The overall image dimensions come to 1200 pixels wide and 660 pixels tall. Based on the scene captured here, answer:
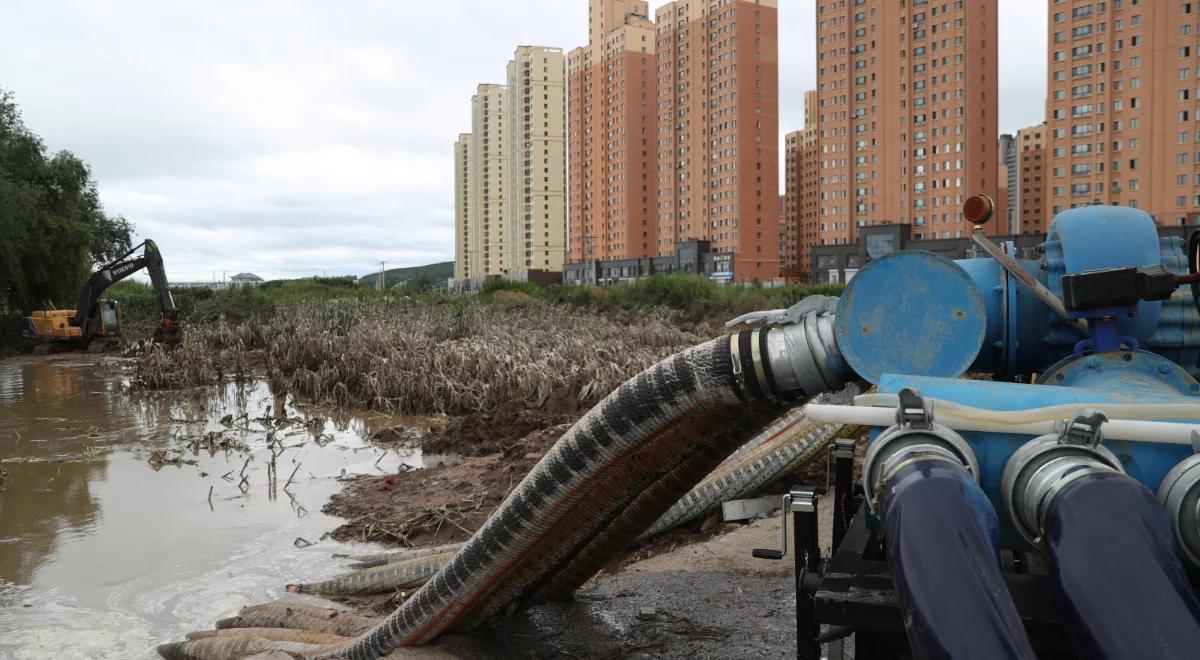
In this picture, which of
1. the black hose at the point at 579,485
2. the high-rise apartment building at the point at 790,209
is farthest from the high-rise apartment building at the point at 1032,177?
the black hose at the point at 579,485

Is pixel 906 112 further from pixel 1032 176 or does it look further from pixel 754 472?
pixel 754 472

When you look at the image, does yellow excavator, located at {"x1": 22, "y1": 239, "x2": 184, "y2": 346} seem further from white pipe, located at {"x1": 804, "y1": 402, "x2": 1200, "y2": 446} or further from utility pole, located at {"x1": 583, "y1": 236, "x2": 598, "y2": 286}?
utility pole, located at {"x1": 583, "y1": 236, "x2": 598, "y2": 286}

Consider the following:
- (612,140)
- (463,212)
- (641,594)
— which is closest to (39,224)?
(641,594)

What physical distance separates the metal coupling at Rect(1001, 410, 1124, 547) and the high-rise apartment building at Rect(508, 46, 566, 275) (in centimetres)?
8620

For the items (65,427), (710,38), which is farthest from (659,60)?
(65,427)

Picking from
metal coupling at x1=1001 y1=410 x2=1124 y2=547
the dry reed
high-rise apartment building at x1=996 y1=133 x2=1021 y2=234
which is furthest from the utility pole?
metal coupling at x1=1001 y1=410 x2=1124 y2=547

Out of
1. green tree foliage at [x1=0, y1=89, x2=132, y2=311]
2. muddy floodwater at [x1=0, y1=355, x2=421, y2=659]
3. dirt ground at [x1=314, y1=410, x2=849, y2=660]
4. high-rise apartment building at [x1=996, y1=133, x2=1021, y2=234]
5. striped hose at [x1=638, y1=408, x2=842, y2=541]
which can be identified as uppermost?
high-rise apartment building at [x1=996, y1=133, x2=1021, y2=234]

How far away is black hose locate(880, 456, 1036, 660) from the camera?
1.41 meters

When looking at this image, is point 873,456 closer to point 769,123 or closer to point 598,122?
point 769,123

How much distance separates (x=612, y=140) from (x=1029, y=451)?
77383mm

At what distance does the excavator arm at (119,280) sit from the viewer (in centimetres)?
2212

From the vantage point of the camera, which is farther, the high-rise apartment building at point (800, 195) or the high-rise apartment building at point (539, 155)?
the high-rise apartment building at point (539, 155)

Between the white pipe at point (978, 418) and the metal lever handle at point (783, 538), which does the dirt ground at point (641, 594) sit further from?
the white pipe at point (978, 418)

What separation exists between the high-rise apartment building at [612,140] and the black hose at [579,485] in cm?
7206
